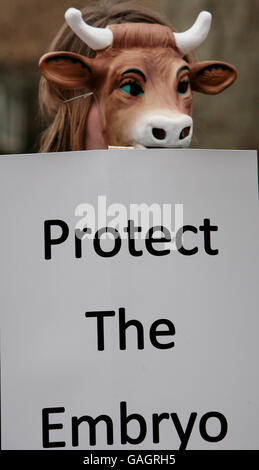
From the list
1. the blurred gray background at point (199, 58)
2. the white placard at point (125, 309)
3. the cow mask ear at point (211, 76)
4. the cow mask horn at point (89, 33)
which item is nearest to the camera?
the white placard at point (125, 309)

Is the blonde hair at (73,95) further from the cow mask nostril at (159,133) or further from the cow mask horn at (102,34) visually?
the cow mask nostril at (159,133)

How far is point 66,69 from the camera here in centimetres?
177

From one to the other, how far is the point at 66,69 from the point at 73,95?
0.16 meters

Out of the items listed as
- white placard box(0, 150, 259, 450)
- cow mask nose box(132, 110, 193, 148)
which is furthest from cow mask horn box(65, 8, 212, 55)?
white placard box(0, 150, 259, 450)

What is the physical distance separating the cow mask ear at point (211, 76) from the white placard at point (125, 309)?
2.33 feet

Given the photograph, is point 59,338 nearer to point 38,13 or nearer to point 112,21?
point 112,21

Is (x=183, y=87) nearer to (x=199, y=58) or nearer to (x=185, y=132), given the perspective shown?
(x=185, y=132)

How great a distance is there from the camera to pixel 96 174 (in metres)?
1.31

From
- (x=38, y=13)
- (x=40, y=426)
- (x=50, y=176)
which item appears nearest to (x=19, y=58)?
(x=38, y=13)

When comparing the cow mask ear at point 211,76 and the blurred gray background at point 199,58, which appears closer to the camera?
the cow mask ear at point 211,76

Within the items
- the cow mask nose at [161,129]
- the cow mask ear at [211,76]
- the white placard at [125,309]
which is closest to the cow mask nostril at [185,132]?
the cow mask nose at [161,129]

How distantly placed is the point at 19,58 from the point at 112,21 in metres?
1.00

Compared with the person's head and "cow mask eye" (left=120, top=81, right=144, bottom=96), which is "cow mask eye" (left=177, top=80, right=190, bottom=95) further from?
"cow mask eye" (left=120, top=81, right=144, bottom=96)

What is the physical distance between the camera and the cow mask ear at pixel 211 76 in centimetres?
196
